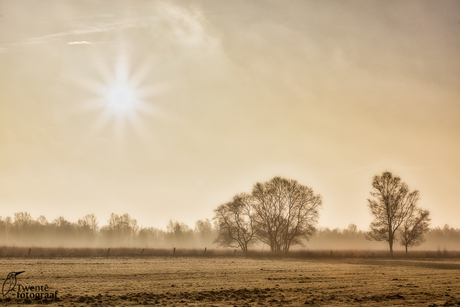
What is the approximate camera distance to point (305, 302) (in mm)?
17750

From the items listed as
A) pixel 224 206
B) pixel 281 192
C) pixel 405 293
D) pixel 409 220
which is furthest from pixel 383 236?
pixel 405 293

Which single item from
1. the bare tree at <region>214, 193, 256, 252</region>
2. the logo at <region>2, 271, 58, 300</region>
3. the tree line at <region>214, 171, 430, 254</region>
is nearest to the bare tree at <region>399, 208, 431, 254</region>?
the tree line at <region>214, 171, 430, 254</region>

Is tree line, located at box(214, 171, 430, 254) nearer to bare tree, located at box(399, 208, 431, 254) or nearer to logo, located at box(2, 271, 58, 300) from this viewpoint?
bare tree, located at box(399, 208, 431, 254)

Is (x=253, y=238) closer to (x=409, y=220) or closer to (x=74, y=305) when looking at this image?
(x=409, y=220)

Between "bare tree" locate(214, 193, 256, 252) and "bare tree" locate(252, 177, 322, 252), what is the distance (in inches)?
170

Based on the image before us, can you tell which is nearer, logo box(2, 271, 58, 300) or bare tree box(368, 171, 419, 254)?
logo box(2, 271, 58, 300)

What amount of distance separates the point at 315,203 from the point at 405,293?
6382cm

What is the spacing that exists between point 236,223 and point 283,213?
1374cm

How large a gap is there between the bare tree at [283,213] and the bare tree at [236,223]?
4.33 meters

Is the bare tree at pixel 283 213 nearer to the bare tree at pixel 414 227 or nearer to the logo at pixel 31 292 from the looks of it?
the bare tree at pixel 414 227

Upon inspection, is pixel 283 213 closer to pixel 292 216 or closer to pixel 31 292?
pixel 292 216

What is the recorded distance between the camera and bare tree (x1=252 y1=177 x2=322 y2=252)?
8362 centimetres

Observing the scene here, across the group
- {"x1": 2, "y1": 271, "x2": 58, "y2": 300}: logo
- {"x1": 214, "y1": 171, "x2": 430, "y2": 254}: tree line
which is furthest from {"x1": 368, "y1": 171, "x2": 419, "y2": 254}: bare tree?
{"x1": 2, "y1": 271, "x2": 58, "y2": 300}: logo

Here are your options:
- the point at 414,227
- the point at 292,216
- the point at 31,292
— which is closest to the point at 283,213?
the point at 292,216
